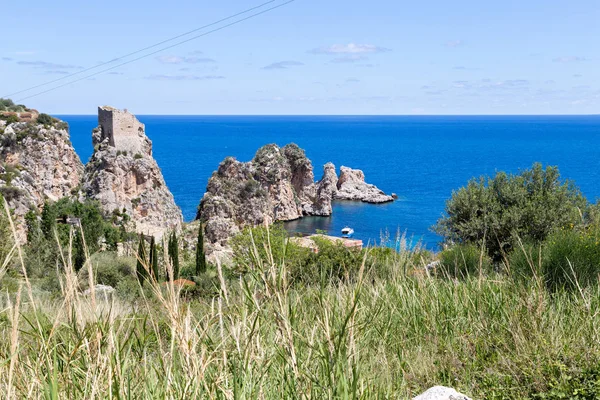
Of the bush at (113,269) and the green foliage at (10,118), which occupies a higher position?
the green foliage at (10,118)

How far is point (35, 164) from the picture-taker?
40.5 meters

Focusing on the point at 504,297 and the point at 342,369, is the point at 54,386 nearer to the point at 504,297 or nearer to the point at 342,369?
the point at 342,369

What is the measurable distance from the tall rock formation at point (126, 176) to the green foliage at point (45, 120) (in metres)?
3.38

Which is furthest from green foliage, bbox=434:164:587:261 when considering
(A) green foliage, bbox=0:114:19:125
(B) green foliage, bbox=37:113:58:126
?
(B) green foliage, bbox=37:113:58:126

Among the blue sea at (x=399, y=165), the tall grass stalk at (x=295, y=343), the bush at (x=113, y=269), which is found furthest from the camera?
the blue sea at (x=399, y=165)

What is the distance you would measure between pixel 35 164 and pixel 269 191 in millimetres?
22946

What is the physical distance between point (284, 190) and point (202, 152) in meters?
72.6

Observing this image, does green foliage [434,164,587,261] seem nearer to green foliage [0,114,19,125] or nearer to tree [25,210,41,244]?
tree [25,210,41,244]

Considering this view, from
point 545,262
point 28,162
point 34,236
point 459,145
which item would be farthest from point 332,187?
point 459,145

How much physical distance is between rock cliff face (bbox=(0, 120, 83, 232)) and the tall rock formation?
195 centimetres

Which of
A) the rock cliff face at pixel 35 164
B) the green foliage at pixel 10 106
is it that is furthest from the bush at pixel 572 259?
the green foliage at pixel 10 106

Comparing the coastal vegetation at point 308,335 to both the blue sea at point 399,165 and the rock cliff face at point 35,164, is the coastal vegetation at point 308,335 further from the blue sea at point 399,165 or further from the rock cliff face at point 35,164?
the blue sea at point 399,165

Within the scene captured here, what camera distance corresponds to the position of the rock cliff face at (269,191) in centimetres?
4569

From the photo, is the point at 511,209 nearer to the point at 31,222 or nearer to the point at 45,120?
the point at 31,222
